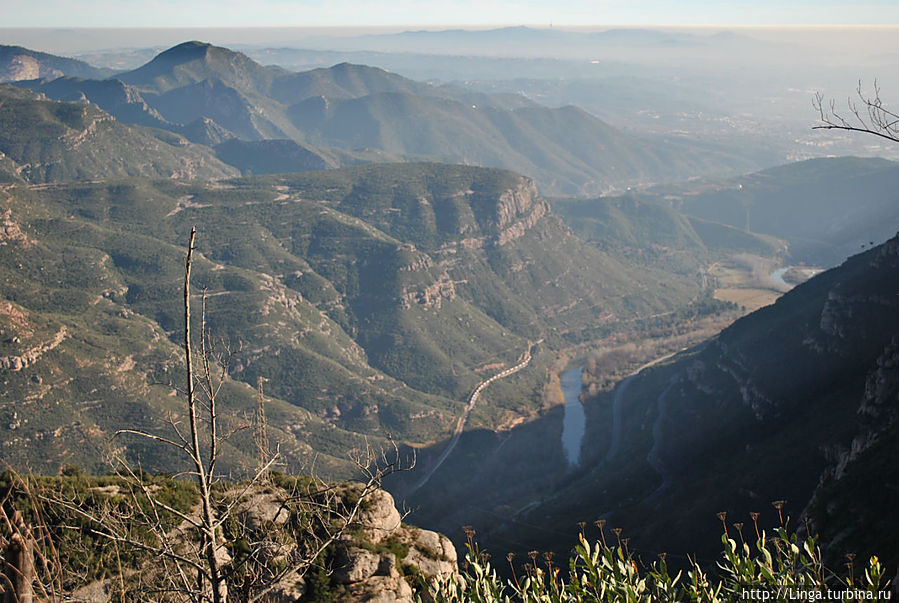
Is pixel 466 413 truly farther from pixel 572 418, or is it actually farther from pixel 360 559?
pixel 360 559

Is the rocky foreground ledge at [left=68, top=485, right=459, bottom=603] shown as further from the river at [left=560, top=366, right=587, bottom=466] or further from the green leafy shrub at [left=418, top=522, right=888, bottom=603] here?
the river at [left=560, top=366, right=587, bottom=466]

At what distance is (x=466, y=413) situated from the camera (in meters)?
159

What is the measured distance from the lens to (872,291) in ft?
284

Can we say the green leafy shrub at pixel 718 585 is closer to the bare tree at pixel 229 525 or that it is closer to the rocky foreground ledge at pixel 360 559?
the bare tree at pixel 229 525

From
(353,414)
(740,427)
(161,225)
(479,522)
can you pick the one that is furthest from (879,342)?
(161,225)

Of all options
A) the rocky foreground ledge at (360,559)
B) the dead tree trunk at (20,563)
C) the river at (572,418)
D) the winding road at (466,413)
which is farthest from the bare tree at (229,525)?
the river at (572,418)

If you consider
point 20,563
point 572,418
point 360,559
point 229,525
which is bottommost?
point 572,418

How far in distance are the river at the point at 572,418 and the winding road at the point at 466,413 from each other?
11837 millimetres

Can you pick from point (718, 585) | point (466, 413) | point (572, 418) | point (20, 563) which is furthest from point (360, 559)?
point (466, 413)

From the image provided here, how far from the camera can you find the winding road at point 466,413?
417ft

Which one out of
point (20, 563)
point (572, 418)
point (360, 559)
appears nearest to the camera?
point (20, 563)

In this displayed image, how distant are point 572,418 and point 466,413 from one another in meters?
22.8

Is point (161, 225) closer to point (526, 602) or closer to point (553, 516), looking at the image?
point (553, 516)

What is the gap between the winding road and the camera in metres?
127
